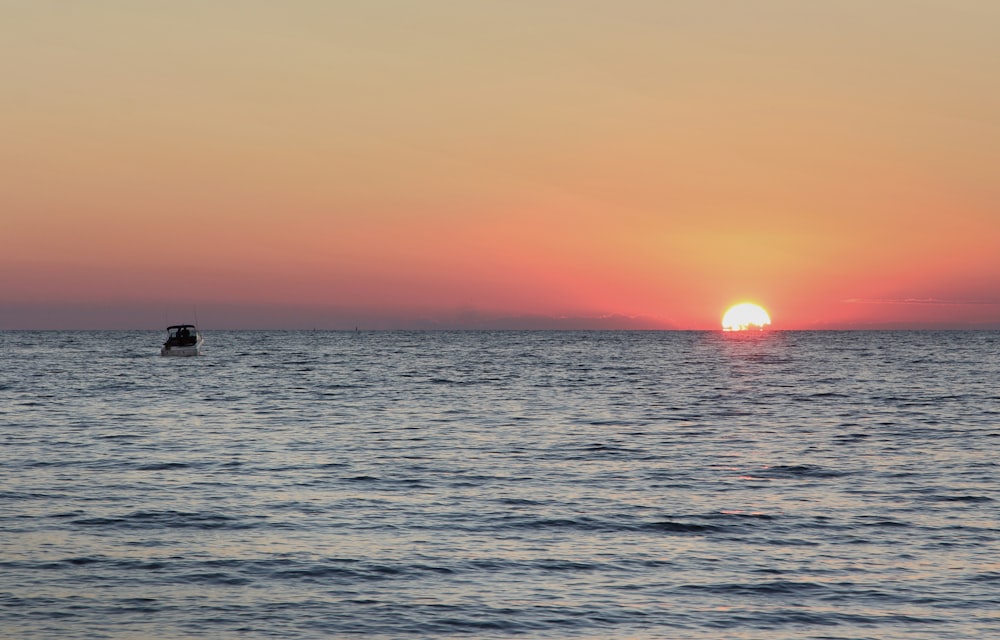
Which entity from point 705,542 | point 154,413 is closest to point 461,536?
point 705,542

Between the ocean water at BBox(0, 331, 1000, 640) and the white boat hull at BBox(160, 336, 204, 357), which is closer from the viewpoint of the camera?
the ocean water at BBox(0, 331, 1000, 640)

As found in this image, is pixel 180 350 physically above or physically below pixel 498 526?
above

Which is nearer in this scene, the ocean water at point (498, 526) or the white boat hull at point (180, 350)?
the ocean water at point (498, 526)

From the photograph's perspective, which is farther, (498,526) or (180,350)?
(180,350)

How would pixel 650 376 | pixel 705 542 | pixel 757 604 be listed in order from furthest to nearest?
pixel 650 376 < pixel 705 542 < pixel 757 604

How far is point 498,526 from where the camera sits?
2219 centimetres

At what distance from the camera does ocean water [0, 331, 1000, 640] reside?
15672mm

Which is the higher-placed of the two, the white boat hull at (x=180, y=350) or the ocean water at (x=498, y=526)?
the white boat hull at (x=180, y=350)

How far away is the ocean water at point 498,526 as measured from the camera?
15.7m

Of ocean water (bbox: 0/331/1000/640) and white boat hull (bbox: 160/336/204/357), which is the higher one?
white boat hull (bbox: 160/336/204/357)

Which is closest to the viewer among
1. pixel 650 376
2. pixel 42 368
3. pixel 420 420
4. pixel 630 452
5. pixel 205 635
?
pixel 205 635

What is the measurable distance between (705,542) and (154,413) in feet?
120

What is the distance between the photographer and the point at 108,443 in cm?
3731

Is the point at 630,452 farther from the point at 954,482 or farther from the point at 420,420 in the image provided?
the point at 420,420
